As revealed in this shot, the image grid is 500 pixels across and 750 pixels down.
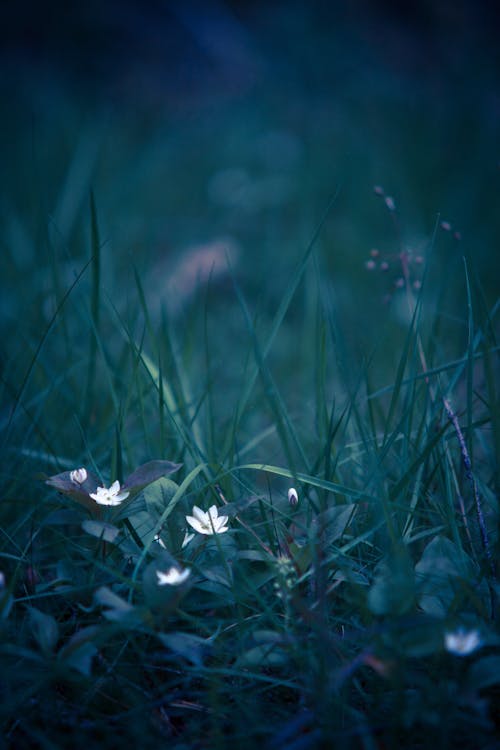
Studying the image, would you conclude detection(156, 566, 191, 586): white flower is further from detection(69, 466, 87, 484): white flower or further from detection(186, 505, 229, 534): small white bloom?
detection(69, 466, 87, 484): white flower

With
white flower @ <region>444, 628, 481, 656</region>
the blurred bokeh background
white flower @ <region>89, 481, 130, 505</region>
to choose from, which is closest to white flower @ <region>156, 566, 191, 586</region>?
white flower @ <region>89, 481, 130, 505</region>

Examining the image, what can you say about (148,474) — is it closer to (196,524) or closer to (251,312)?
(196,524)

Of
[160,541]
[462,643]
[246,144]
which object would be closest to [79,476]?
[160,541]

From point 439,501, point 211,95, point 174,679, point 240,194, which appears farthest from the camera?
point 211,95

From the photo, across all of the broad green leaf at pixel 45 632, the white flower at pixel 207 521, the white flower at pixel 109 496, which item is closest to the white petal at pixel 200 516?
the white flower at pixel 207 521

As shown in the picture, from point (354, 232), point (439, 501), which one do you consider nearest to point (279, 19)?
point (354, 232)

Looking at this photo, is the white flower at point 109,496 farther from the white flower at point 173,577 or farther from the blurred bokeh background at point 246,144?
the blurred bokeh background at point 246,144

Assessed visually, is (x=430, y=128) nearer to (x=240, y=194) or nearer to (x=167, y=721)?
(x=240, y=194)
